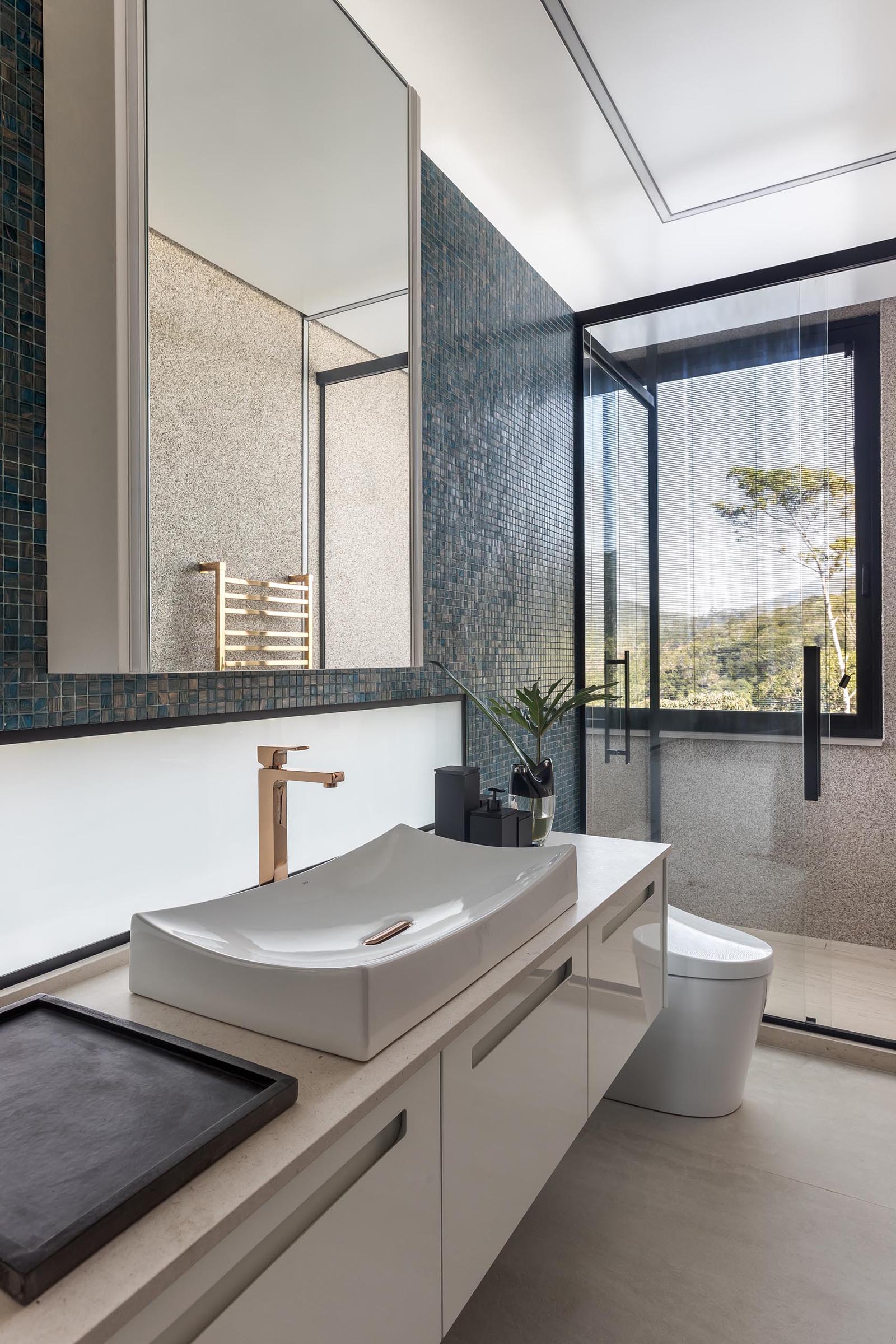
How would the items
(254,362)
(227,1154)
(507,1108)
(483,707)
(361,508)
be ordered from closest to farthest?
(227,1154)
(507,1108)
(254,362)
(361,508)
(483,707)

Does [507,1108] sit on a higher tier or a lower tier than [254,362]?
lower

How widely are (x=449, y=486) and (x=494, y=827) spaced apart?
2.93ft

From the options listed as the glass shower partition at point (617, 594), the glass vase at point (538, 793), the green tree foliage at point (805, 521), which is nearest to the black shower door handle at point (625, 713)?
the glass shower partition at point (617, 594)

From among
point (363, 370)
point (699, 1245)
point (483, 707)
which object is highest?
point (363, 370)

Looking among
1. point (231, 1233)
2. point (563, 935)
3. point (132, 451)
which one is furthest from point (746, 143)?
point (231, 1233)

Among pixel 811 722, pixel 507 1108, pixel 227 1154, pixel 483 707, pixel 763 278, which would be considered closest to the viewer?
pixel 227 1154

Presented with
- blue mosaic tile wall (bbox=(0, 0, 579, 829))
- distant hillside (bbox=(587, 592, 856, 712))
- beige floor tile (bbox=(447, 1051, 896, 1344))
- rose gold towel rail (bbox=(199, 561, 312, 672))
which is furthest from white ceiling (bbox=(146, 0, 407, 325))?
beige floor tile (bbox=(447, 1051, 896, 1344))

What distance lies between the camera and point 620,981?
1.55 metres

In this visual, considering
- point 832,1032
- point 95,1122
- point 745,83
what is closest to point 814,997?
point 832,1032

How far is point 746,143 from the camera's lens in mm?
1978

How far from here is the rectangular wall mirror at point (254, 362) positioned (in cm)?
100

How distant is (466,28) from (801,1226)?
8.35 ft

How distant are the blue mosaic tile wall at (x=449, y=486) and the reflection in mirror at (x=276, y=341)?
161 millimetres

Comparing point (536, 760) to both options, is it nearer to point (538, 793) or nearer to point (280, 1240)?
point (538, 793)
